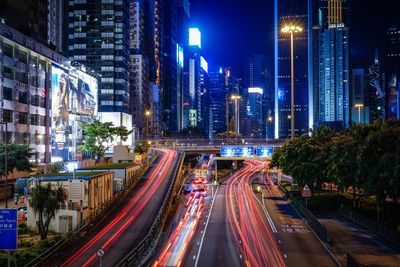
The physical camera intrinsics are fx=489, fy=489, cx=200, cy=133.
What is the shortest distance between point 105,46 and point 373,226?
134 meters

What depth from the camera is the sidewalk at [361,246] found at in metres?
33.9

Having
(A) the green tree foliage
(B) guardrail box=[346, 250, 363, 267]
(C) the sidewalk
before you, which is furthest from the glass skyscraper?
(B) guardrail box=[346, 250, 363, 267]

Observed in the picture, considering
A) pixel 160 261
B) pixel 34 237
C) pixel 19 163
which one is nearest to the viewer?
pixel 160 261

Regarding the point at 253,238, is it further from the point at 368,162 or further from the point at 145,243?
the point at 368,162

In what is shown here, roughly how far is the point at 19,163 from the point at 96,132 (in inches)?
1778

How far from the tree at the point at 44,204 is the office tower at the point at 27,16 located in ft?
228

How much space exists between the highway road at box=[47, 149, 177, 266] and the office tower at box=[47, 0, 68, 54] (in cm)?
8999

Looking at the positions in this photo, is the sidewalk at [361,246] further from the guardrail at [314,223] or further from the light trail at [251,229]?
the light trail at [251,229]

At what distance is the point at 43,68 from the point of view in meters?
98.1

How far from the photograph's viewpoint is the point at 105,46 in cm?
16400

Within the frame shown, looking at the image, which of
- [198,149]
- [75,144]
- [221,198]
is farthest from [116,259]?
[75,144]

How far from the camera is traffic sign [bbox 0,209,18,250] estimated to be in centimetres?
Answer: 2505

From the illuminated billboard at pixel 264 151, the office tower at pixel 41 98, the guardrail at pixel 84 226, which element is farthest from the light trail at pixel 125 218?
the office tower at pixel 41 98

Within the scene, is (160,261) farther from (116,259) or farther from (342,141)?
(342,141)
